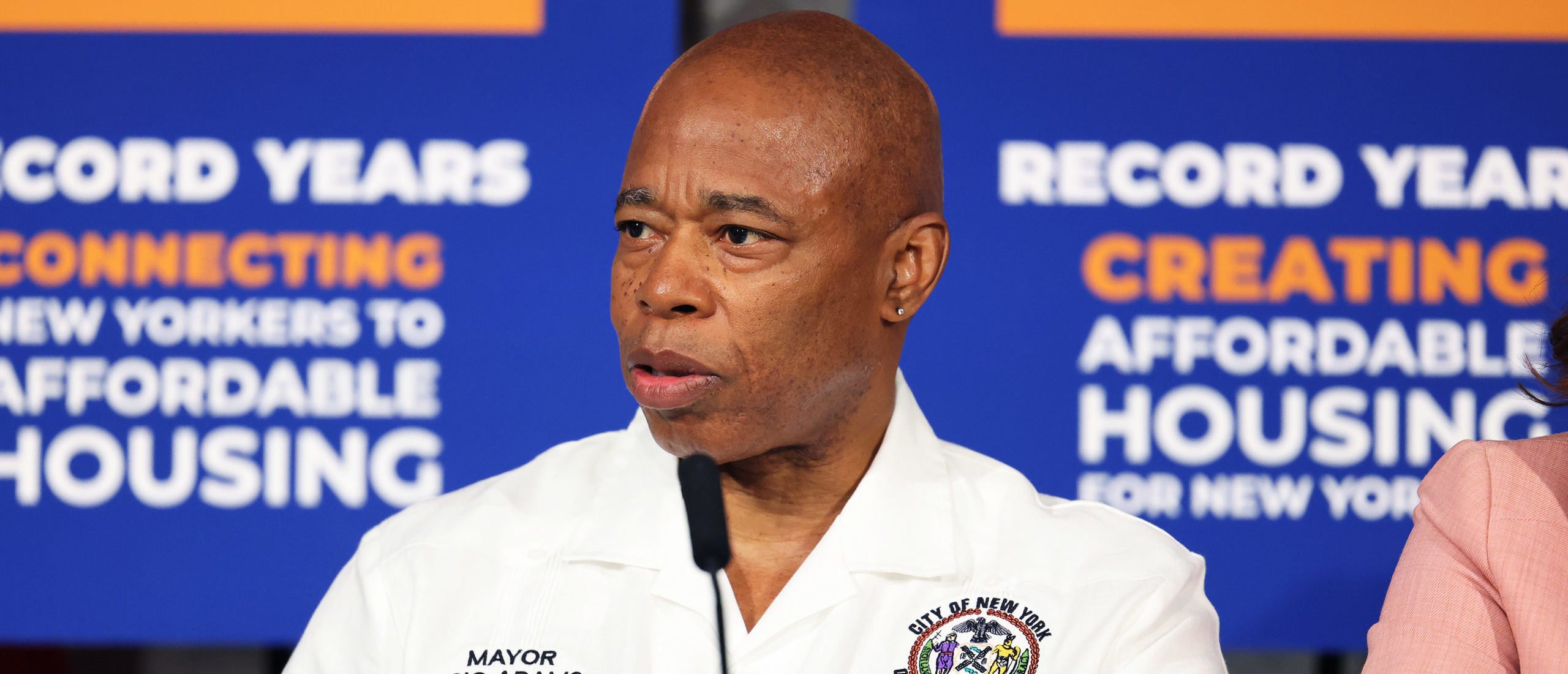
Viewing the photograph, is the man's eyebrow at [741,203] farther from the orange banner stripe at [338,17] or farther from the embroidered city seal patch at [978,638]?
the orange banner stripe at [338,17]

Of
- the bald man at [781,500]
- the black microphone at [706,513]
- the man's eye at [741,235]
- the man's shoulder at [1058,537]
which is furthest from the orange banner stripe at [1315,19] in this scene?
the black microphone at [706,513]

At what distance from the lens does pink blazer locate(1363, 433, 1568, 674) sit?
4.45ft

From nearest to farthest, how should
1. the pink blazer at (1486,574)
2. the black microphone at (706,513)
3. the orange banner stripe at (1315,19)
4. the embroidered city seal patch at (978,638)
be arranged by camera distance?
the black microphone at (706,513), the pink blazer at (1486,574), the embroidered city seal patch at (978,638), the orange banner stripe at (1315,19)

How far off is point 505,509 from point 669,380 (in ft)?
1.07

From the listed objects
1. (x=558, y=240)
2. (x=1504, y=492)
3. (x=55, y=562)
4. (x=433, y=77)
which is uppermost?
(x=433, y=77)

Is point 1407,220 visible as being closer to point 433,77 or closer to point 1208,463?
point 1208,463

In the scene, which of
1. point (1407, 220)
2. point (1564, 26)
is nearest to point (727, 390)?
point (1407, 220)

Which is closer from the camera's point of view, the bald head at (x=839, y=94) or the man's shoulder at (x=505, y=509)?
the bald head at (x=839, y=94)

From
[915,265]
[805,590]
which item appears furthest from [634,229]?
[805,590]

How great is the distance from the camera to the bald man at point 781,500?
142cm

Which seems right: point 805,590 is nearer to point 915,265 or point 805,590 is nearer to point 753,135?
point 915,265

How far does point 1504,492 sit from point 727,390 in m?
0.76

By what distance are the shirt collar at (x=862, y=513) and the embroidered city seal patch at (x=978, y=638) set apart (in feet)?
0.16

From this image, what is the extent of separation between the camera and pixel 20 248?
7.73 feet
